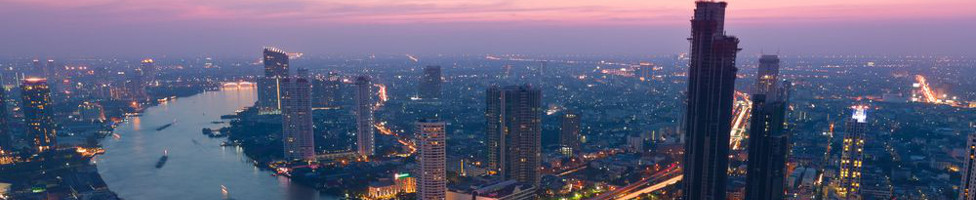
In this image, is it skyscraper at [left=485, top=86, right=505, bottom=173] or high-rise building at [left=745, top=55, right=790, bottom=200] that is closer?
high-rise building at [left=745, top=55, right=790, bottom=200]

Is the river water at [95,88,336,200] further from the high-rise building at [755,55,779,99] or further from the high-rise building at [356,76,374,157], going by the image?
the high-rise building at [755,55,779,99]

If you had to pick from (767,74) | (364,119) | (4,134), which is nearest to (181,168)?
(364,119)

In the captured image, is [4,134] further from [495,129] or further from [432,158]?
[495,129]

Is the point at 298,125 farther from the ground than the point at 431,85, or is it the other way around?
the point at 431,85

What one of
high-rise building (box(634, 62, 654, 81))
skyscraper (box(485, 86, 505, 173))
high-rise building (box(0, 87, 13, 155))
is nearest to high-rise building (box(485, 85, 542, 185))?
skyscraper (box(485, 86, 505, 173))

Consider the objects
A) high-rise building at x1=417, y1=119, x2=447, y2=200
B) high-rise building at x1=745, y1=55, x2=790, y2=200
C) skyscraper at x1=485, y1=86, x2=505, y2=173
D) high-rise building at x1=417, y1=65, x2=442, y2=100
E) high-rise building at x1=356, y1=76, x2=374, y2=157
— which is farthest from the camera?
high-rise building at x1=417, y1=65, x2=442, y2=100

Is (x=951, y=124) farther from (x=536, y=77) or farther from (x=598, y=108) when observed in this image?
(x=536, y=77)

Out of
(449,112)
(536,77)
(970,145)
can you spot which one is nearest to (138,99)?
(449,112)
